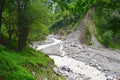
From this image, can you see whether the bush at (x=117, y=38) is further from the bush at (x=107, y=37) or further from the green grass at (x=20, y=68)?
the green grass at (x=20, y=68)

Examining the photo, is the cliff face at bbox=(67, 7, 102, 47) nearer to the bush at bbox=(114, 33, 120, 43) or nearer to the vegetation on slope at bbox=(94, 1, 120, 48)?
the vegetation on slope at bbox=(94, 1, 120, 48)

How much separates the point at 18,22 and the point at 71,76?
1033cm

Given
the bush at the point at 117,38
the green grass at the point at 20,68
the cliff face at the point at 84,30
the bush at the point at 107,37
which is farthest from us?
the cliff face at the point at 84,30

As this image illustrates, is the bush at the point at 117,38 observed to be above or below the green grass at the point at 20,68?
below

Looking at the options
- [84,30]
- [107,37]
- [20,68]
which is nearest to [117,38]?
[107,37]

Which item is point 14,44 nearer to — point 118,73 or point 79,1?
point 118,73

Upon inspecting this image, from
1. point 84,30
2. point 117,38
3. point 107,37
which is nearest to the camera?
point 107,37

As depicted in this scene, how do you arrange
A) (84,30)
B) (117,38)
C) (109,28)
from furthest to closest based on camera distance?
(84,30)
(109,28)
(117,38)

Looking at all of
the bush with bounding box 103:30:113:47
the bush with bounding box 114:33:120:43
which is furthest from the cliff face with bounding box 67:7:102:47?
the bush with bounding box 114:33:120:43

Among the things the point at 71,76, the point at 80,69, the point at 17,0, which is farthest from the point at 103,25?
the point at 17,0

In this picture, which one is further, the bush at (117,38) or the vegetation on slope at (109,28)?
the bush at (117,38)

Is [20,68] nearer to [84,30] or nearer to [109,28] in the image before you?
[109,28]

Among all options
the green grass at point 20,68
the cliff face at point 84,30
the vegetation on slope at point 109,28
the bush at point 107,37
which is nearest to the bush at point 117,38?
the vegetation on slope at point 109,28

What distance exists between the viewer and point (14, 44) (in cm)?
3083
